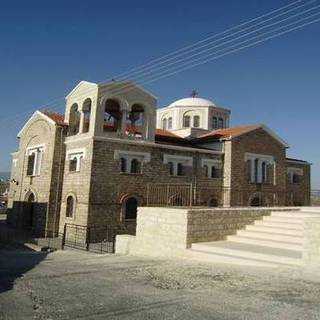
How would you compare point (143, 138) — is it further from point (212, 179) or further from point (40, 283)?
point (40, 283)

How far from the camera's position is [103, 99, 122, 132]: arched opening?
2901 centimetres

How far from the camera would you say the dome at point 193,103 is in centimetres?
3891

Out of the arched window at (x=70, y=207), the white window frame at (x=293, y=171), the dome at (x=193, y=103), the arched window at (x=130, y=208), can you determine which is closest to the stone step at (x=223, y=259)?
the arched window at (x=130, y=208)

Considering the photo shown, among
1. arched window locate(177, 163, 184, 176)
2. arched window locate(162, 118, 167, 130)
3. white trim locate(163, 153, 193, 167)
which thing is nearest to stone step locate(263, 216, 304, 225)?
white trim locate(163, 153, 193, 167)

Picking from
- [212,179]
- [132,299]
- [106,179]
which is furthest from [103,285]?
Result: [212,179]

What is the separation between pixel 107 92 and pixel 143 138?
3.79 meters

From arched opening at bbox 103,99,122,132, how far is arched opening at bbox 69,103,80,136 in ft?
6.40

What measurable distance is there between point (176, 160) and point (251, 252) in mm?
17227

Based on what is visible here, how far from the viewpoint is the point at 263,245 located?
45.0ft

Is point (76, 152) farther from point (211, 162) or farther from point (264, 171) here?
point (264, 171)

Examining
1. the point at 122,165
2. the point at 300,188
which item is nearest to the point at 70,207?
the point at 122,165

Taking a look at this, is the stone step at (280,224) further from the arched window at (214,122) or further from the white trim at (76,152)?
the arched window at (214,122)

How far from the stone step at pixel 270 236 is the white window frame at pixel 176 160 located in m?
13.3

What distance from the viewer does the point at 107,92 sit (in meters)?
27.0
